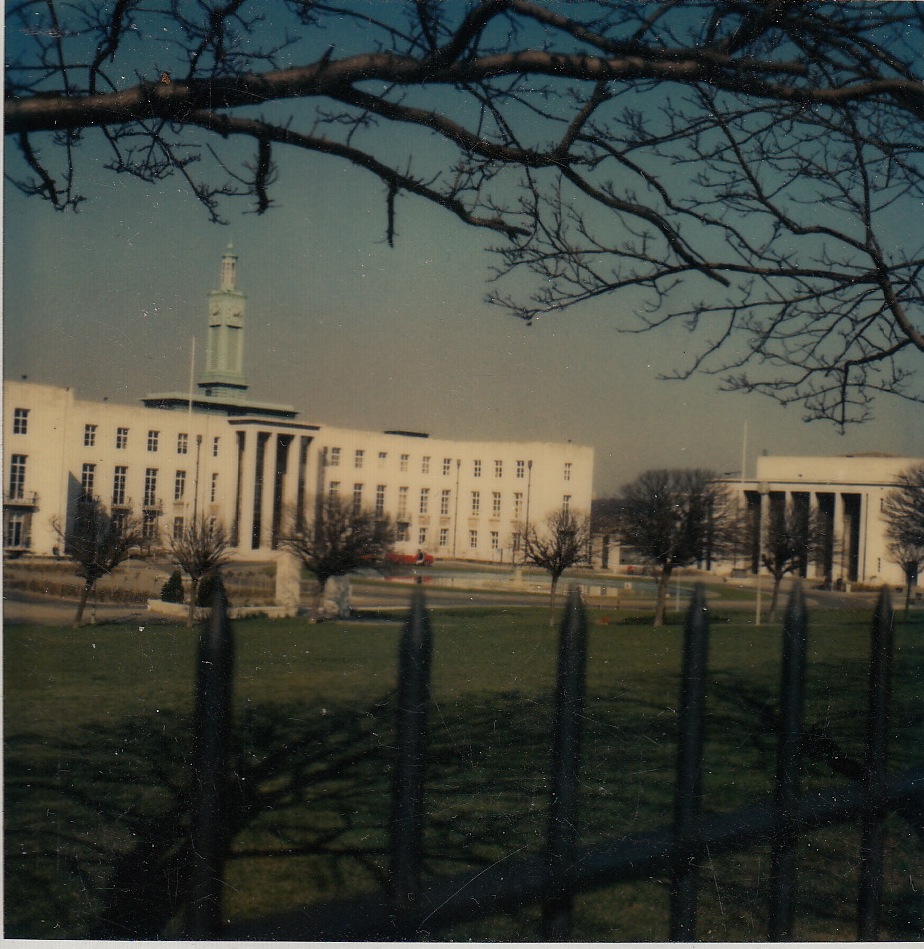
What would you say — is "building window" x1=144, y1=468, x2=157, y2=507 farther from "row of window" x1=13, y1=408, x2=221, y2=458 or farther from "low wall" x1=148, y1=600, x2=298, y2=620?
"low wall" x1=148, y1=600, x2=298, y2=620

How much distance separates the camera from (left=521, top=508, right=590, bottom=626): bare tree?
82.1 inches

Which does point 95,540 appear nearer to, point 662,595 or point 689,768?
point 662,595

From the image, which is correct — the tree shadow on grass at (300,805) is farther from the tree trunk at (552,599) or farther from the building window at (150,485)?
the building window at (150,485)

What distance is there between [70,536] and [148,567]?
0.18m

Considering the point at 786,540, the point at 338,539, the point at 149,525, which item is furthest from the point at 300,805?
the point at 786,540

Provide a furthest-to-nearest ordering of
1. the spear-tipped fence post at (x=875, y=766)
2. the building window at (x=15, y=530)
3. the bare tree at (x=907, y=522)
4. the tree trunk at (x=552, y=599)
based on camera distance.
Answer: the bare tree at (x=907, y=522) < the spear-tipped fence post at (x=875, y=766) < the tree trunk at (x=552, y=599) < the building window at (x=15, y=530)

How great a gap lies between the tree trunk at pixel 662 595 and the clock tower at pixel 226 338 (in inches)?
42.9

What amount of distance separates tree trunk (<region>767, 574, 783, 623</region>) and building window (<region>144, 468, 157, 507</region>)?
1.53 meters

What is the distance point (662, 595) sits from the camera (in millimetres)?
2215

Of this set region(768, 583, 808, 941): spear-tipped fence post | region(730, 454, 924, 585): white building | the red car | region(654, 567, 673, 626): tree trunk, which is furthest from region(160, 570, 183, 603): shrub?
region(768, 583, 808, 941): spear-tipped fence post

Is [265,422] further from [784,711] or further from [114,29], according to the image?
[784,711]

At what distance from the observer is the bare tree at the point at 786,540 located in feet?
7.49

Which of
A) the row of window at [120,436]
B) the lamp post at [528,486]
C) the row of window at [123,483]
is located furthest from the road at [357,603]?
the row of window at [120,436]

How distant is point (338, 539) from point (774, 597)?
113 centimetres
